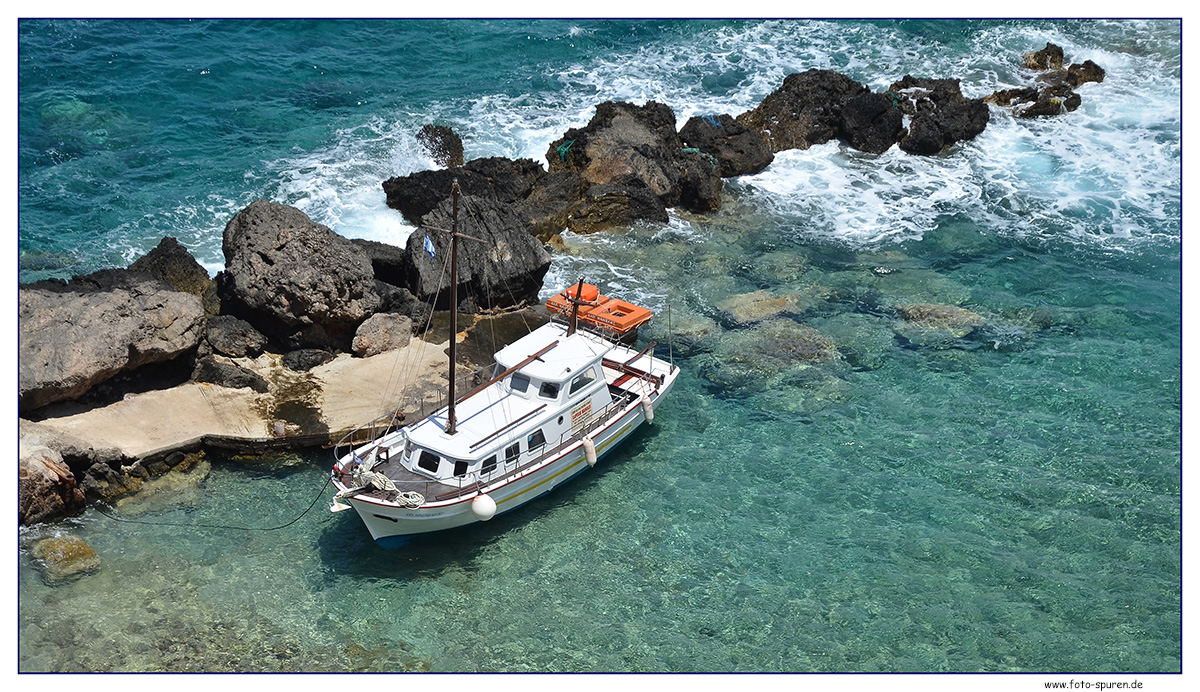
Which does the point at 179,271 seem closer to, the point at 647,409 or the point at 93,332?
the point at 93,332

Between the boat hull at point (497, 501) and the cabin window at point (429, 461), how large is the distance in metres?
1.18

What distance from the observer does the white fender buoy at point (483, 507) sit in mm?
25234

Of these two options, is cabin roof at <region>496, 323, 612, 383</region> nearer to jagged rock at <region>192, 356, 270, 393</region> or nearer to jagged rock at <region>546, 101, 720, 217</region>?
jagged rock at <region>192, 356, 270, 393</region>

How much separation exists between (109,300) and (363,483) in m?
9.99

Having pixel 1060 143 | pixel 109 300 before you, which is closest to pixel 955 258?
pixel 1060 143

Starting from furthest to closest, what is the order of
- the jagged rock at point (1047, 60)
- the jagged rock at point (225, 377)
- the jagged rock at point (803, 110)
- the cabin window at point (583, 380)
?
the jagged rock at point (1047, 60) < the jagged rock at point (803, 110) < the jagged rock at point (225, 377) < the cabin window at point (583, 380)

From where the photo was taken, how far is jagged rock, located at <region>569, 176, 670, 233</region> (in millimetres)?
40938

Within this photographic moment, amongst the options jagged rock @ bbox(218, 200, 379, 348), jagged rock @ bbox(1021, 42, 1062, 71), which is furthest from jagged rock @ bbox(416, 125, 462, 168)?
jagged rock @ bbox(1021, 42, 1062, 71)

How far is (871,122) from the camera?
4788cm

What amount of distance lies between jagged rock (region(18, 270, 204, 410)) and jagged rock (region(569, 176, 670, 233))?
15542 mm

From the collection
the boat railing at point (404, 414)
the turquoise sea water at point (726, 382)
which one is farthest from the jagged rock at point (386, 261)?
the boat railing at point (404, 414)

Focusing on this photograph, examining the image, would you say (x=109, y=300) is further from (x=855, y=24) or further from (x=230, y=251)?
(x=855, y=24)

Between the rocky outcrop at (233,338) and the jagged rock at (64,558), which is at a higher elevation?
the rocky outcrop at (233,338)

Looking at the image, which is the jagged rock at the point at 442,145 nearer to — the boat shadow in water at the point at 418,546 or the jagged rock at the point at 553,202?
the jagged rock at the point at 553,202
